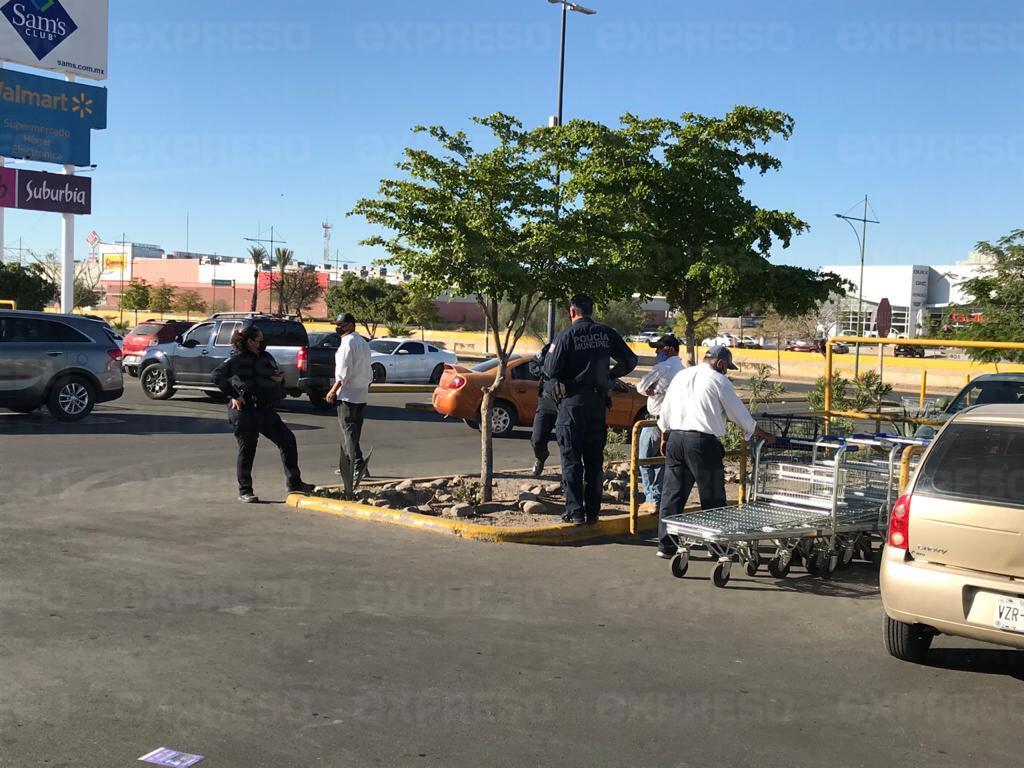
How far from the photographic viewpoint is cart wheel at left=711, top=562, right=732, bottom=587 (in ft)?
26.0

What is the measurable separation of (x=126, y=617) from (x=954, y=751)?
4.71 metres

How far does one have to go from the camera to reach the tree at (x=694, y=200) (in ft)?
52.1

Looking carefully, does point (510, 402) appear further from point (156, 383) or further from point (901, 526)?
point (901, 526)

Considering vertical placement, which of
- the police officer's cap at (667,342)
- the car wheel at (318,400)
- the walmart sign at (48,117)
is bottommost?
the car wheel at (318,400)

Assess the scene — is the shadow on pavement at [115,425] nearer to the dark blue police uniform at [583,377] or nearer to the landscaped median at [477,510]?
the landscaped median at [477,510]

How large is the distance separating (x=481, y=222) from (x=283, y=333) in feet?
43.5

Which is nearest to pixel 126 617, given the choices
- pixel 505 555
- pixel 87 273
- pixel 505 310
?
pixel 505 555

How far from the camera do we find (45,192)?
39.8 meters

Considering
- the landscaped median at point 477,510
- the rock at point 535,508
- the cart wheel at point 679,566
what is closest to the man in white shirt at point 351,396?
the landscaped median at point 477,510

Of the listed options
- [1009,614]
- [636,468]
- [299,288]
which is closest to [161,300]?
[299,288]

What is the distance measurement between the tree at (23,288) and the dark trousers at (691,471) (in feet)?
186

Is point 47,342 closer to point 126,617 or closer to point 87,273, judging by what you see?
point 126,617

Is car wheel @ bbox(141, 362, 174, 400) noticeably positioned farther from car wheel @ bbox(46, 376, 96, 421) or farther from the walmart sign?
the walmart sign

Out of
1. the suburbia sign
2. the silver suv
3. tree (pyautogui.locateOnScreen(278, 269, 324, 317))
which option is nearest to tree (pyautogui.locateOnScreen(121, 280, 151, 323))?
tree (pyautogui.locateOnScreen(278, 269, 324, 317))
